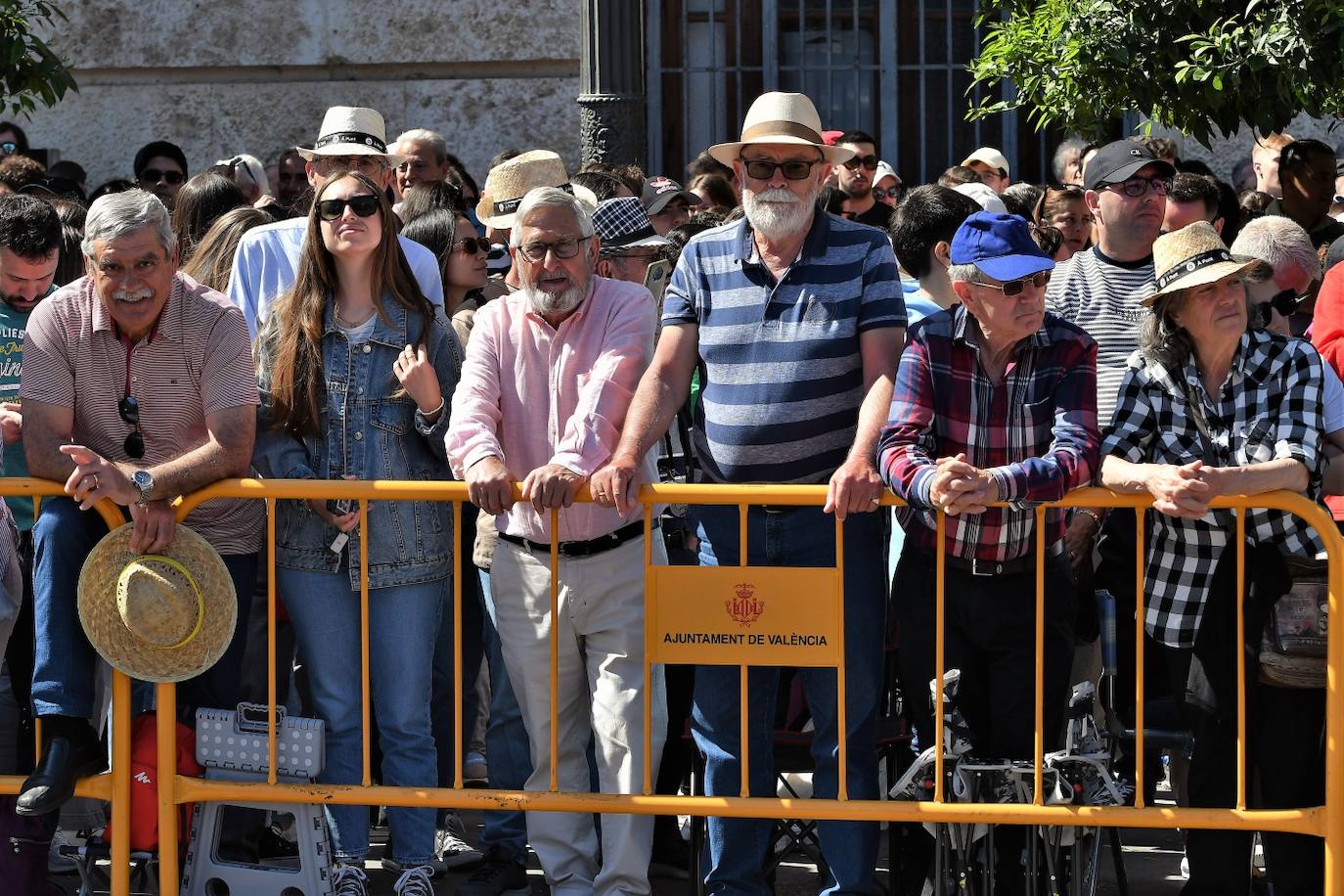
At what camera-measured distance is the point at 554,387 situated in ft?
17.2

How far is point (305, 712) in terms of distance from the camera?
20.0 ft

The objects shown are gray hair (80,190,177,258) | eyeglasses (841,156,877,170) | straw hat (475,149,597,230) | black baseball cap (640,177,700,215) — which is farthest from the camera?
eyeglasses (841,156,877,170)

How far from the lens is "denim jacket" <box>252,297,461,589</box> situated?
17.5ft

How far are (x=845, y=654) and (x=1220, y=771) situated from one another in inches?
41.3

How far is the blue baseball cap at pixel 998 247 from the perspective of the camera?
4824mm

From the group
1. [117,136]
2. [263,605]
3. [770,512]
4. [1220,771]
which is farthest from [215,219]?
[117,136]

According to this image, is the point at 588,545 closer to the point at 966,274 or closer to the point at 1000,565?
the point at 1000,565

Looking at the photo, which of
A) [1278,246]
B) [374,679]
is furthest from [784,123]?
[1278,246]

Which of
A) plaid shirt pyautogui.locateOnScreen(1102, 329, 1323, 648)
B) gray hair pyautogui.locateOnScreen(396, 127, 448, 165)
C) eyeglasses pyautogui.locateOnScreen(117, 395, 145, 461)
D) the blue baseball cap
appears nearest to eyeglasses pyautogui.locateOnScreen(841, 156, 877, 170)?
gray hair pyautogui.locateOnScreen(396, 127, 448, 165)

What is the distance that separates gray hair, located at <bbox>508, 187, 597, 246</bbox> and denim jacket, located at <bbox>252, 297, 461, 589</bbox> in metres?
0.50

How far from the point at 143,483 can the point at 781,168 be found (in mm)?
1922

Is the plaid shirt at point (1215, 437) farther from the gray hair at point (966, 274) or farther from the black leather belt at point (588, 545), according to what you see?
the black leather belt at point (588, 545)

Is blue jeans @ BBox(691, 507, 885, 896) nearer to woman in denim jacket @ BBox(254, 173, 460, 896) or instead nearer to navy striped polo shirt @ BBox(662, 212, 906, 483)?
navy striped polo shirt @ BBox(662, 212, 906, 483)

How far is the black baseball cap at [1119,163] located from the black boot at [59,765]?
12.4 feet
